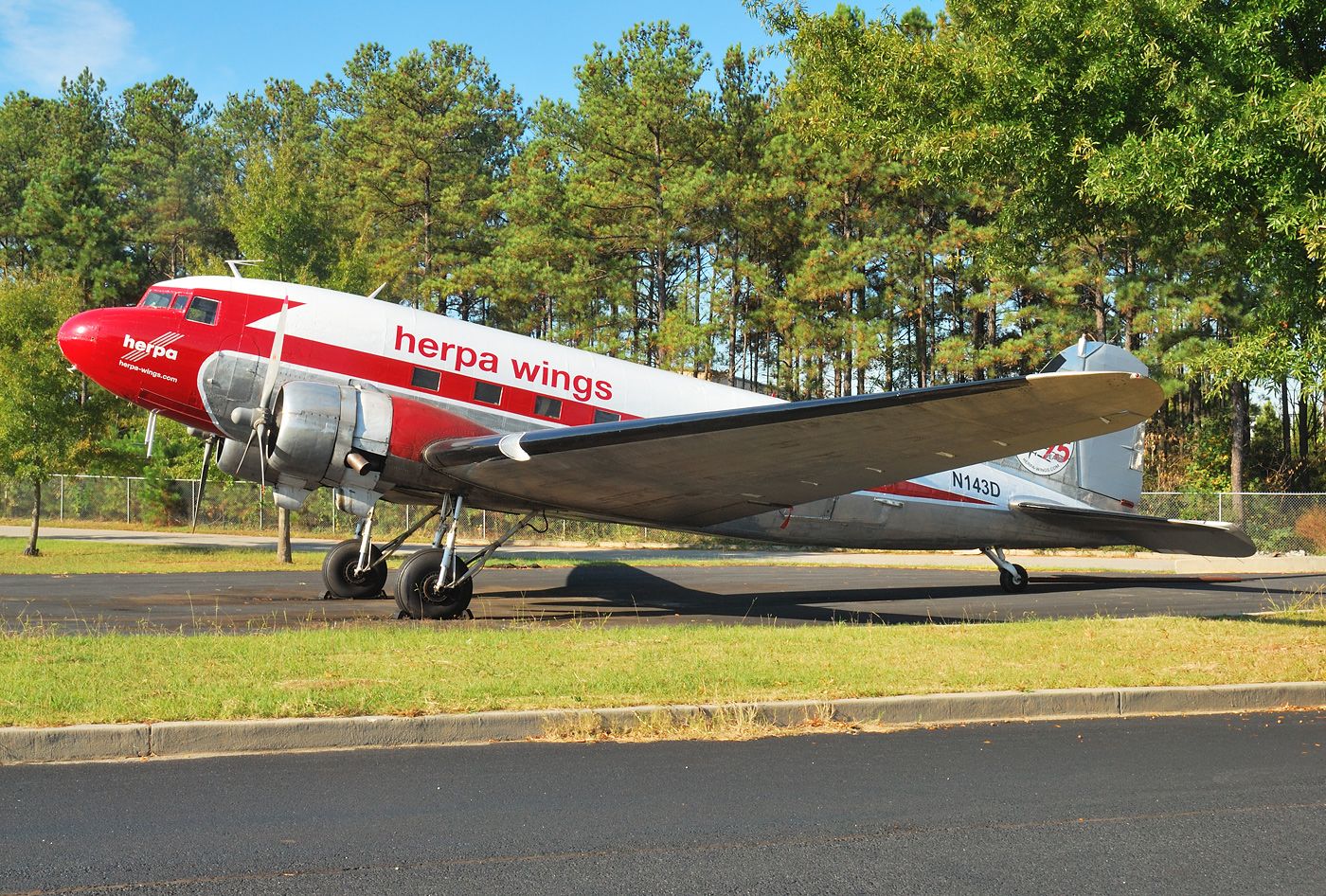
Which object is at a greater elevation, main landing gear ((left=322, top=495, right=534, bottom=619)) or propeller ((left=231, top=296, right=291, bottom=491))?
propeller ((left=231, top=296, right=291, bottom=491))

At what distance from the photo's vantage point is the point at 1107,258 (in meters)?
45.6

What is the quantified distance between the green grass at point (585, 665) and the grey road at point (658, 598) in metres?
2.73

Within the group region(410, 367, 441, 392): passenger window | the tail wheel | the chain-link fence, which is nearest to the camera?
region(410, 367, 441, 392): passenger window

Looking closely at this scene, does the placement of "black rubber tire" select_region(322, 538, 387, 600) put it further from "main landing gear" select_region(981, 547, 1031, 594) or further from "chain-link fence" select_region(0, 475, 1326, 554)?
"chain-link fence" select_region(0, 475, 1326, 554)

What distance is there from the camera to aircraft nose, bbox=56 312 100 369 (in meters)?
14.7

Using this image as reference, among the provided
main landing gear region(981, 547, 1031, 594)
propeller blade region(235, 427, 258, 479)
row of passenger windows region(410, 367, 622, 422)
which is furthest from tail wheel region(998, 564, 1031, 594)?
propeller blade region(235, 427, 258, 479)

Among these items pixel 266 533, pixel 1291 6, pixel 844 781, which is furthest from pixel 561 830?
pixel 266 533

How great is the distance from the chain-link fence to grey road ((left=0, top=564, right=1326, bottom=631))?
38.8 ft

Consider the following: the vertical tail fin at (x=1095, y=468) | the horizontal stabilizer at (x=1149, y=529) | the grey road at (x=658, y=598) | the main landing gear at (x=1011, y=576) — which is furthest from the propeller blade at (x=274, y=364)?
the main landing gear at (x=1011, y=576)

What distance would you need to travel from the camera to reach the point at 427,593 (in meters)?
14.3

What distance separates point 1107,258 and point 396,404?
39015 millimetres

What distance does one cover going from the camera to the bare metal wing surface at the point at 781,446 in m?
10.9

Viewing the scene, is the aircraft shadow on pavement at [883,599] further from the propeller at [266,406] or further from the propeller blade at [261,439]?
the propeller at [266,406]

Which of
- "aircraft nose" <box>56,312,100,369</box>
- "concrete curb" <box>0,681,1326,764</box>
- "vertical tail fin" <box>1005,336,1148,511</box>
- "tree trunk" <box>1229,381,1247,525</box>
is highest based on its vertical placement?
"tree trunk" <box>1229,381,1247,525</box>
